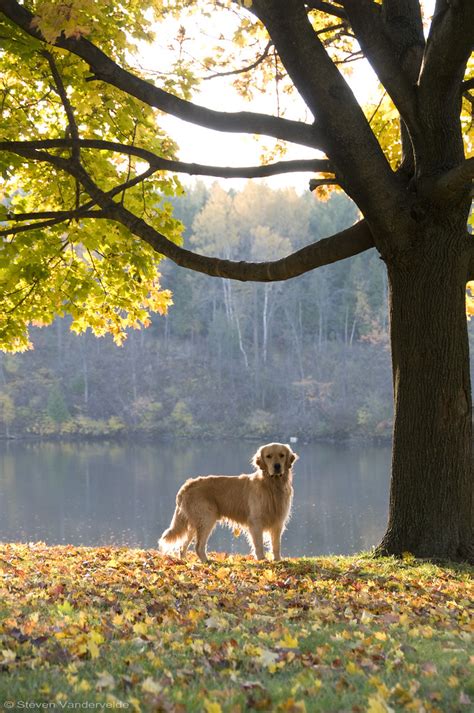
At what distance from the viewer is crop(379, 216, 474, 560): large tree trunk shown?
710 centimetres

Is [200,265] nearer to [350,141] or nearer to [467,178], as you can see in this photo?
[350,141]

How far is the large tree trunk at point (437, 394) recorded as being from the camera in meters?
7.10

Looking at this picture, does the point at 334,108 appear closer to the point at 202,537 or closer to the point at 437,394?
the point at 437,394

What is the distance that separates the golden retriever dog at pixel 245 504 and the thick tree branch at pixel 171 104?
128 inches

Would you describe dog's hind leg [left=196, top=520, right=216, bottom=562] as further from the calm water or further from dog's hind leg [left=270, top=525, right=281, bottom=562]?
the calm water

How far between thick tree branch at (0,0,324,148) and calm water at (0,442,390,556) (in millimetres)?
16933

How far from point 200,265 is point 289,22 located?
7.42 feet

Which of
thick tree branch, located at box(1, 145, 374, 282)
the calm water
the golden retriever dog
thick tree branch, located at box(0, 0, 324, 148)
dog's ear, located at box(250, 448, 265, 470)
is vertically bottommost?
the calm water

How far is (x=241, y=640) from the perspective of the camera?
155 inches

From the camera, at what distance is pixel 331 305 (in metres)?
64.7

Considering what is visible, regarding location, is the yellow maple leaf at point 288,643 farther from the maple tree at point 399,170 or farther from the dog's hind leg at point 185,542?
the dog's hind leg at point 185,542

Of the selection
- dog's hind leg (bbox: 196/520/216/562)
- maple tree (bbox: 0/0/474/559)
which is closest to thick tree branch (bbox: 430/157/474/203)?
maple tree (bbox: 0/0/474/559)

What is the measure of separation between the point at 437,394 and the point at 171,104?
345 cm

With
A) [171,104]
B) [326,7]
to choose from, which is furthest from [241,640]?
[326,7]
